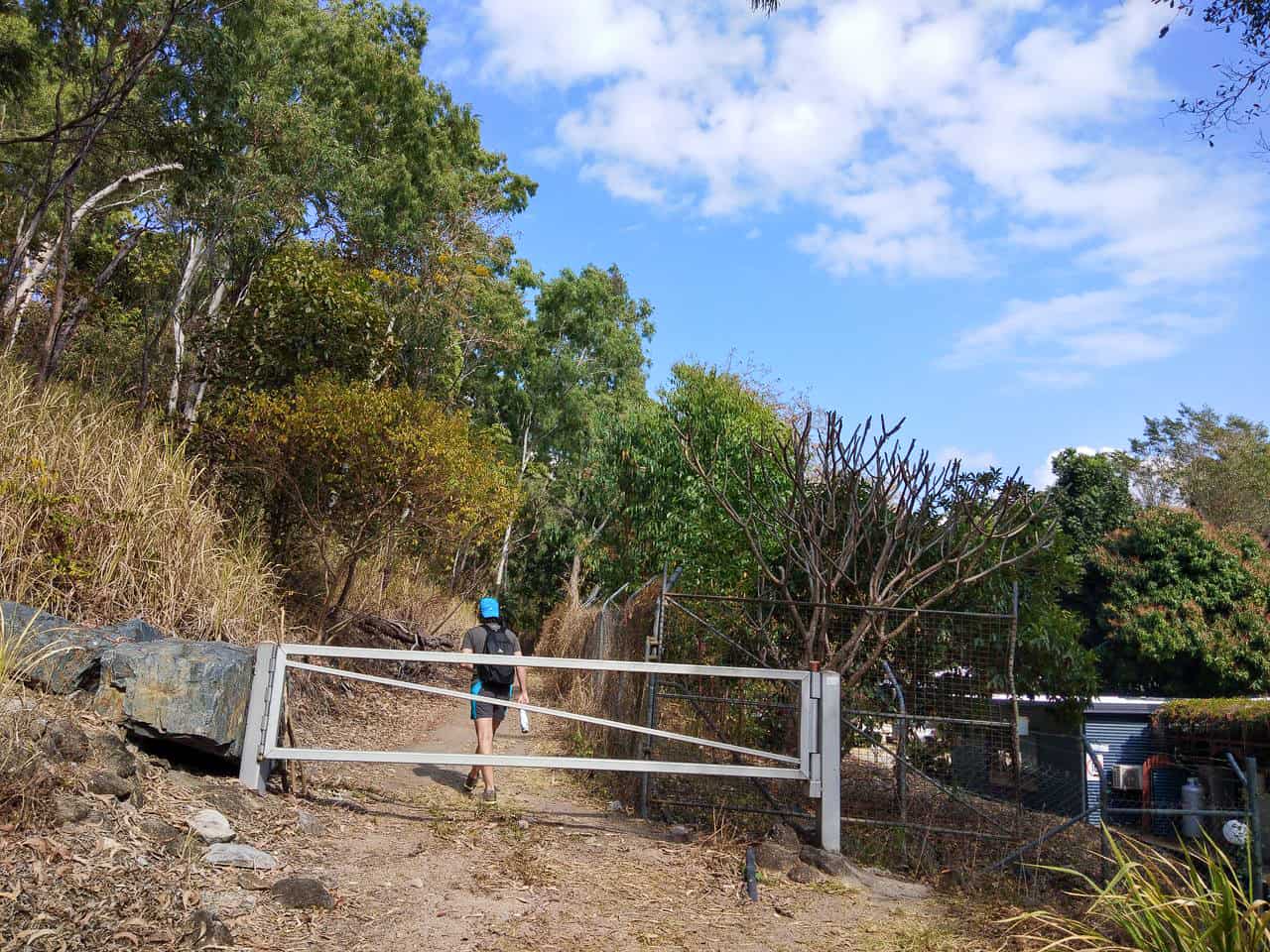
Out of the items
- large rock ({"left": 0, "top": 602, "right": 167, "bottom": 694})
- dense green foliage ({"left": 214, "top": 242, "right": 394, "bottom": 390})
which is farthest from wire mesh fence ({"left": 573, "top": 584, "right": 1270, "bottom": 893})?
dense green foliage ({"left": 214, "top": 242, "right": 394, "bottom": 390})

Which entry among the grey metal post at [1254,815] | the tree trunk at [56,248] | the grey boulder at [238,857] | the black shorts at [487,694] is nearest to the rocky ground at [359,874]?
the grey boulder at [238,857]

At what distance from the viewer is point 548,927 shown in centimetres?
470

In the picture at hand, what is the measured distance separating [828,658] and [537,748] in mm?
3886

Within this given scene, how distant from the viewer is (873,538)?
9484 millimetres

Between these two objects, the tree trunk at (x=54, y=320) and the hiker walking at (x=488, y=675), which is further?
the tree trunk at (x=54, y=320)

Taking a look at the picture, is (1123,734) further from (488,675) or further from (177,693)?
(177,693)

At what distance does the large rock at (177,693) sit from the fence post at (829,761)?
3764 millimetres

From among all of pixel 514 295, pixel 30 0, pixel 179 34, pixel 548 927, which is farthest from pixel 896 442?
pixel 514 295

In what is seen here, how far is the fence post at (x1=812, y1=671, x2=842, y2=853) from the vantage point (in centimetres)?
636

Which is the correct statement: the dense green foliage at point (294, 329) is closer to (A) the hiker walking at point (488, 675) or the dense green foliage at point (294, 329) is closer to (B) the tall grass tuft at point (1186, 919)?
(A) the hiker walking at point (488, 675)

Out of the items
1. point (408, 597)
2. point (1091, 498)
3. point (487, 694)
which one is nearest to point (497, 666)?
point (487, 694)

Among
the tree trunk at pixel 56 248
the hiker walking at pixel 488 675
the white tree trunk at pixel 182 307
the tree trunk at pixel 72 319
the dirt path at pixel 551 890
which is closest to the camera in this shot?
the dirt path at pixel 551 890

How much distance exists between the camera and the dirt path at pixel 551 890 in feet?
15.2

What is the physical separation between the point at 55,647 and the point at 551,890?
320cm
